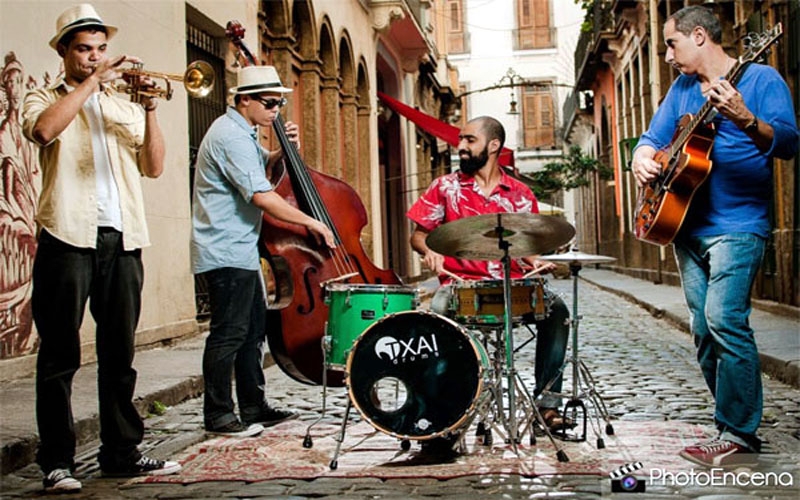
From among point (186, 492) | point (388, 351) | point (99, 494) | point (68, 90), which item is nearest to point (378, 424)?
point (388, 351)

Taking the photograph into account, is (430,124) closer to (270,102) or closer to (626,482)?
(270,102)

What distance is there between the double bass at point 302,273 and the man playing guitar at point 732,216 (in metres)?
1.85

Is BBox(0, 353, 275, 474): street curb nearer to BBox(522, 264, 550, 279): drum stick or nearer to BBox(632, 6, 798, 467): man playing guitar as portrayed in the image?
BBox(522, 264, 550, 279): drum stick

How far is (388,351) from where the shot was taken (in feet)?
15.7

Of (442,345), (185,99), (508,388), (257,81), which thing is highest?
(185,99)

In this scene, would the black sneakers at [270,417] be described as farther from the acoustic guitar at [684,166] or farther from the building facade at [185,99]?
the acoustic guitar at [684,166]

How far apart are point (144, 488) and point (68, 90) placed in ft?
5.89

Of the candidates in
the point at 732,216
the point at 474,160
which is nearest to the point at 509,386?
the point at 732,216

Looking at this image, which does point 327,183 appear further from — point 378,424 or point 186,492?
point 186,492

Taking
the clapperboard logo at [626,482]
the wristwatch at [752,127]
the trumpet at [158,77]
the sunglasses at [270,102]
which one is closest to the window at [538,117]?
the sunglasses at [270,102]

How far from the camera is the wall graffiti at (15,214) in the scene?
7324mm

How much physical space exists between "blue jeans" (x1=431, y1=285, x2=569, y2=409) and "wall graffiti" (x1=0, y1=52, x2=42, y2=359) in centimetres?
347

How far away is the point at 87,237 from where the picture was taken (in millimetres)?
4520

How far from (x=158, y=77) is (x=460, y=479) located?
2306mm
